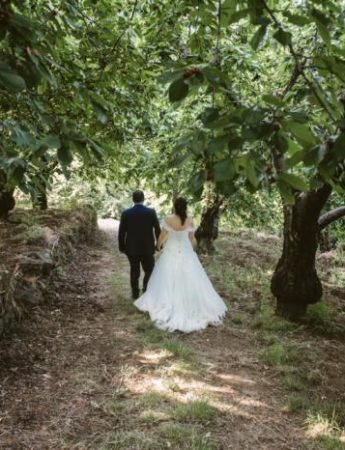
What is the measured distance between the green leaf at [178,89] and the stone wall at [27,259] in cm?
530

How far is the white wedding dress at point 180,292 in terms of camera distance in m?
8.34

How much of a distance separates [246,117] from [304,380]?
5.14 meters

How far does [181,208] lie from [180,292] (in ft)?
5.00

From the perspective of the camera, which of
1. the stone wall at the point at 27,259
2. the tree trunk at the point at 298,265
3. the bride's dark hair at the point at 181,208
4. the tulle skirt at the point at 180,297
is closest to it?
the stone wall at the point at 27,259

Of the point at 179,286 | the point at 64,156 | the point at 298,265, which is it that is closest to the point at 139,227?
the point at 179,286

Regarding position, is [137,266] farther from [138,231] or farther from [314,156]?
[314,156]

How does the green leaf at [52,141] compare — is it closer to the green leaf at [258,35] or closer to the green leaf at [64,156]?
the green leaf at [64,156]

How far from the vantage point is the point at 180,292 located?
8.78 metres

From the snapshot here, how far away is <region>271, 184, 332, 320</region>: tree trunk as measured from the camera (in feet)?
26.6

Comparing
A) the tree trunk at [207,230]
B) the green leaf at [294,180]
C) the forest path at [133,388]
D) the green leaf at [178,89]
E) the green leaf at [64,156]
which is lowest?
the forest path at [133,388]

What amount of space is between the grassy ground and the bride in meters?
0.28

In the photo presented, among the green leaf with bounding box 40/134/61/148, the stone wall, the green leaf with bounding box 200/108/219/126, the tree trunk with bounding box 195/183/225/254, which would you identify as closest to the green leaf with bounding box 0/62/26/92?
the green leaf with bounding box 40/134/61/148

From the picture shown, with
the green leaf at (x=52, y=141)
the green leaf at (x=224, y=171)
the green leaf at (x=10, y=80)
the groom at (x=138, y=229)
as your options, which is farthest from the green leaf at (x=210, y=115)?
the groom at (x=138, y=229)

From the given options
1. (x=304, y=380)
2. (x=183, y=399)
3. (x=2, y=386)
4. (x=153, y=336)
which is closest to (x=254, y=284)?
(x=153, y=336)
